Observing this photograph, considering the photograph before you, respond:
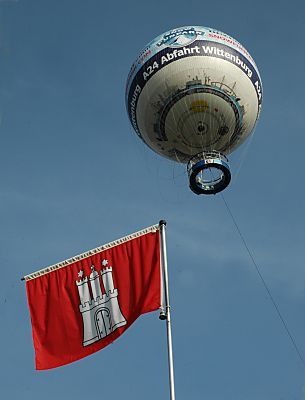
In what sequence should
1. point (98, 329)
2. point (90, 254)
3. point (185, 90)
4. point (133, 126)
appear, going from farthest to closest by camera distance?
point (133, 126), point (185, 90), point (90, 254), point (98, 329)

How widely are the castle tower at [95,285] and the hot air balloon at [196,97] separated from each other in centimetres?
1349

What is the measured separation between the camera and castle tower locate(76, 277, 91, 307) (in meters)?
19.2

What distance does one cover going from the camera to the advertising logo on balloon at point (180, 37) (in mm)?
30969

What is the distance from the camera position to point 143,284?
19.0 m

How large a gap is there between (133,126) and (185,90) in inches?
184

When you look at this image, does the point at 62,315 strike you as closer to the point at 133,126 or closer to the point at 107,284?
the point at 107,284

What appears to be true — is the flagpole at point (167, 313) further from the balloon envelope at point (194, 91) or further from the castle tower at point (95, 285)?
the balloon envelope at point (194, 91)

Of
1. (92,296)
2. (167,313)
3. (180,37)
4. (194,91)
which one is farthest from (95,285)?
(180,37)

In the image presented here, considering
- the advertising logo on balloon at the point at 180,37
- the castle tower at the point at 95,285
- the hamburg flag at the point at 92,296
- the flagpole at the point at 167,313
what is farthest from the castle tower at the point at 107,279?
the advertising logo on balloon at the point at 180,37

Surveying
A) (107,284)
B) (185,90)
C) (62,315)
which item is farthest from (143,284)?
(185,90)

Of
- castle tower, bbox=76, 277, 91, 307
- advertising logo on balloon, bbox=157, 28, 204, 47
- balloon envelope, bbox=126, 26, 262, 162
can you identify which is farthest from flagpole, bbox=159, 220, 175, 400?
advertising logo on balloon, bbox=157, 28, 204, 47

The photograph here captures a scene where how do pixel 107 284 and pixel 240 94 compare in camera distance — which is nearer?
pixel 107 284

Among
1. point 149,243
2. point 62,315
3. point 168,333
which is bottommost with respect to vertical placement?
point 168,333

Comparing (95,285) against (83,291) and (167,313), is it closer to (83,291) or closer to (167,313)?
(83,291)
